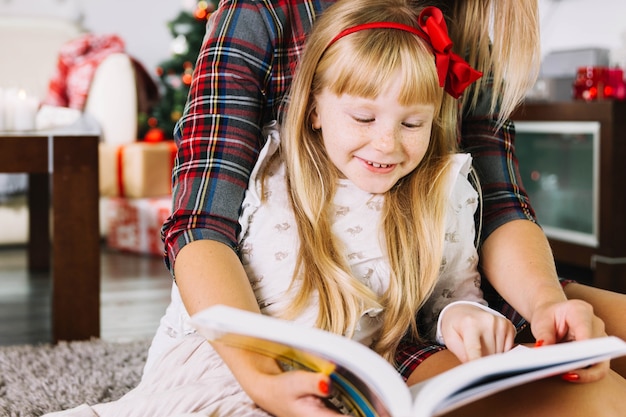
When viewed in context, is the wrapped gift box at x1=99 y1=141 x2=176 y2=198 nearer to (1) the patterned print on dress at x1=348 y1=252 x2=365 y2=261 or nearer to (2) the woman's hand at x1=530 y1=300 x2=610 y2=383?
(1) the patterned print on dress at x1=348 y1=252 x2=365 y2=261

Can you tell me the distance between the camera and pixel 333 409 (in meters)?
0.71

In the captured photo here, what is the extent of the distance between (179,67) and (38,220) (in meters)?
1.52

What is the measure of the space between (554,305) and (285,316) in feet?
0.97

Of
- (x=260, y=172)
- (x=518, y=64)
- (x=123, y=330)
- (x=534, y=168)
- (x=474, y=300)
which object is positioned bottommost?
(x=123, y=330)

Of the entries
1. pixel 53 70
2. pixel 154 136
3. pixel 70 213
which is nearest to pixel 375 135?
pixel 70 213

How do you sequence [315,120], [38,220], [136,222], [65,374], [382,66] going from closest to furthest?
[382,66], [315,120], [65,374], [38,220], [136,222]

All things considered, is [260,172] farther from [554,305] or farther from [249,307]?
[554,305]

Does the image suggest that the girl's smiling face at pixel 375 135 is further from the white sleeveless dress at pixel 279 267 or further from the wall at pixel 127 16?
the wall at pixel 127 16

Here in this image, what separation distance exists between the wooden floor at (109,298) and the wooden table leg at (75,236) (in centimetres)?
17

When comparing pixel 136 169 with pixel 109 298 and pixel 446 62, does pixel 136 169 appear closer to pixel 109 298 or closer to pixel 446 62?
pixel 109 298

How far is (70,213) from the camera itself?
1.75 metres

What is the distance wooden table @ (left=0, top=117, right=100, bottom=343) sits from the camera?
1.74m

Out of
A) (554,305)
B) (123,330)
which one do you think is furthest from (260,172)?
(123,330)

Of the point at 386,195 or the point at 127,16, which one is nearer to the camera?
the point at 386,195
